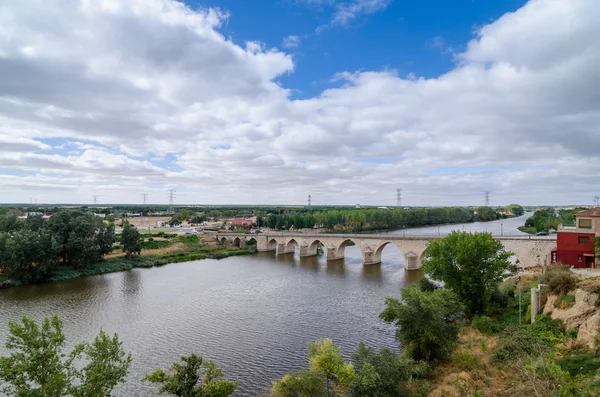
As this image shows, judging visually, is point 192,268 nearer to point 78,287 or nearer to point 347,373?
point 78,287

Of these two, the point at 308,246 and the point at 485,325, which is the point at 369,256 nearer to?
the point at 308,246

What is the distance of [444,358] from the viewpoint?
54.7 ft

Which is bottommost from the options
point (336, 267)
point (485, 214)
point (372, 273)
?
point (336, 267)

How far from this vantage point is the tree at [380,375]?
12359 millimetres

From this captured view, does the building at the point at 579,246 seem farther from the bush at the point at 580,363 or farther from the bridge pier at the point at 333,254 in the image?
the bridge pier at the point at 333,254

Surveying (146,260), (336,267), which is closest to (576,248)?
(336,267)

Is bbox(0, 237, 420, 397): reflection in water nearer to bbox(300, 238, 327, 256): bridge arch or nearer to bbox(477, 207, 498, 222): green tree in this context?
bbox(300, 238, 327, 256): bridge arch

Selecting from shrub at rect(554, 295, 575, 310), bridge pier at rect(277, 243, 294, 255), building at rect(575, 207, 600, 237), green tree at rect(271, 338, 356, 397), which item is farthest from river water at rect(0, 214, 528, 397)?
building at rect(575, 207, 600, 237)

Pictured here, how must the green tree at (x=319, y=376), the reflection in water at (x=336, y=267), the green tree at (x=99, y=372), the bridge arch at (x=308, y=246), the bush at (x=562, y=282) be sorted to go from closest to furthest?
the green tree at (x=99, y=372) → the green tree at (x=319, y=376) → the bush at (x=562, y=282) → the reflection in water at (x=336, y=267) → the bridge arch at (x=308, y=246)

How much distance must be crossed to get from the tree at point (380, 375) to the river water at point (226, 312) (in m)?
4.86

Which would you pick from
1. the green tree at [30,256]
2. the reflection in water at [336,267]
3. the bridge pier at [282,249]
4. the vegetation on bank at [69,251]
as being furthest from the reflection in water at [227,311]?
the bridge pier at [282,249]

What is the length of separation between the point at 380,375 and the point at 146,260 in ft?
143

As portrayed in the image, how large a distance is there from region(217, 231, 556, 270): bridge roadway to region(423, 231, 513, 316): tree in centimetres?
1307

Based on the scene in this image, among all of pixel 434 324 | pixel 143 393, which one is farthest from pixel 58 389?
pixel 434 324
